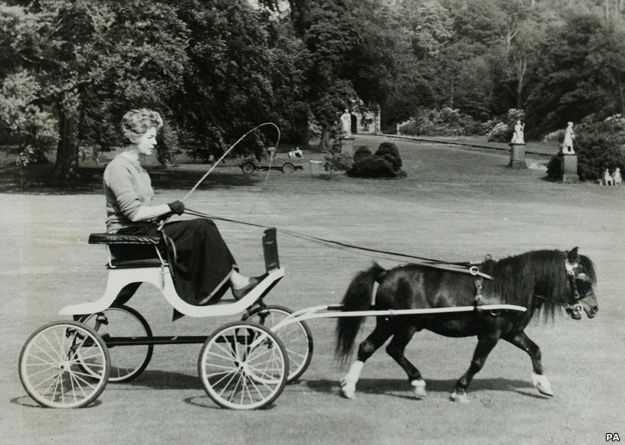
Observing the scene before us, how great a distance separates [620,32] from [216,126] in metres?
35.2

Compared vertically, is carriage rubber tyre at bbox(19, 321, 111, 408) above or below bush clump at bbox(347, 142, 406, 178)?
above

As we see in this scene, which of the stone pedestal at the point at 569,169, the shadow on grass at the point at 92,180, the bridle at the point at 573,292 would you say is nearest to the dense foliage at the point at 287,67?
the shadow on grass at the point at 92,180

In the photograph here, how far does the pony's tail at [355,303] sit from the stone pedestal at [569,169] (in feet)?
96.7

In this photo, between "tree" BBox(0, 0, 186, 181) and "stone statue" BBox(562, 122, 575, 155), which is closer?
"tree" BBox(0, 0, 186, 181)

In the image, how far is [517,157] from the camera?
40.8m

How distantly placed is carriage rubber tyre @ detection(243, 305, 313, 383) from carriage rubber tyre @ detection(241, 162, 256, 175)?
3184 centimetres

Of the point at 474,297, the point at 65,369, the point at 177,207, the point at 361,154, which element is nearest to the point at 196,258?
the point at 177,207

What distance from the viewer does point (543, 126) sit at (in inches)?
2312

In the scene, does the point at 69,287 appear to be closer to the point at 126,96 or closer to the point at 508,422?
the point at 508,422

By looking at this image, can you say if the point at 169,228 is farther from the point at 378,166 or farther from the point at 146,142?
the point at 378,166

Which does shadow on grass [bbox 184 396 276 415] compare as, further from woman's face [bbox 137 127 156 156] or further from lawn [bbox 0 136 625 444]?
woman's face [bbox 137 127 156 156]

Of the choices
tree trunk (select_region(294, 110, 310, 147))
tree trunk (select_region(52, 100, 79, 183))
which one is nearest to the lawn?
tree trunk (select_region(52, 100, 79, 183))

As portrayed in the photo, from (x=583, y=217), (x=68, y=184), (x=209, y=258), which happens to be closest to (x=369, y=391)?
(x=209, y=258)

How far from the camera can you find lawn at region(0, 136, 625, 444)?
565 centimetres
